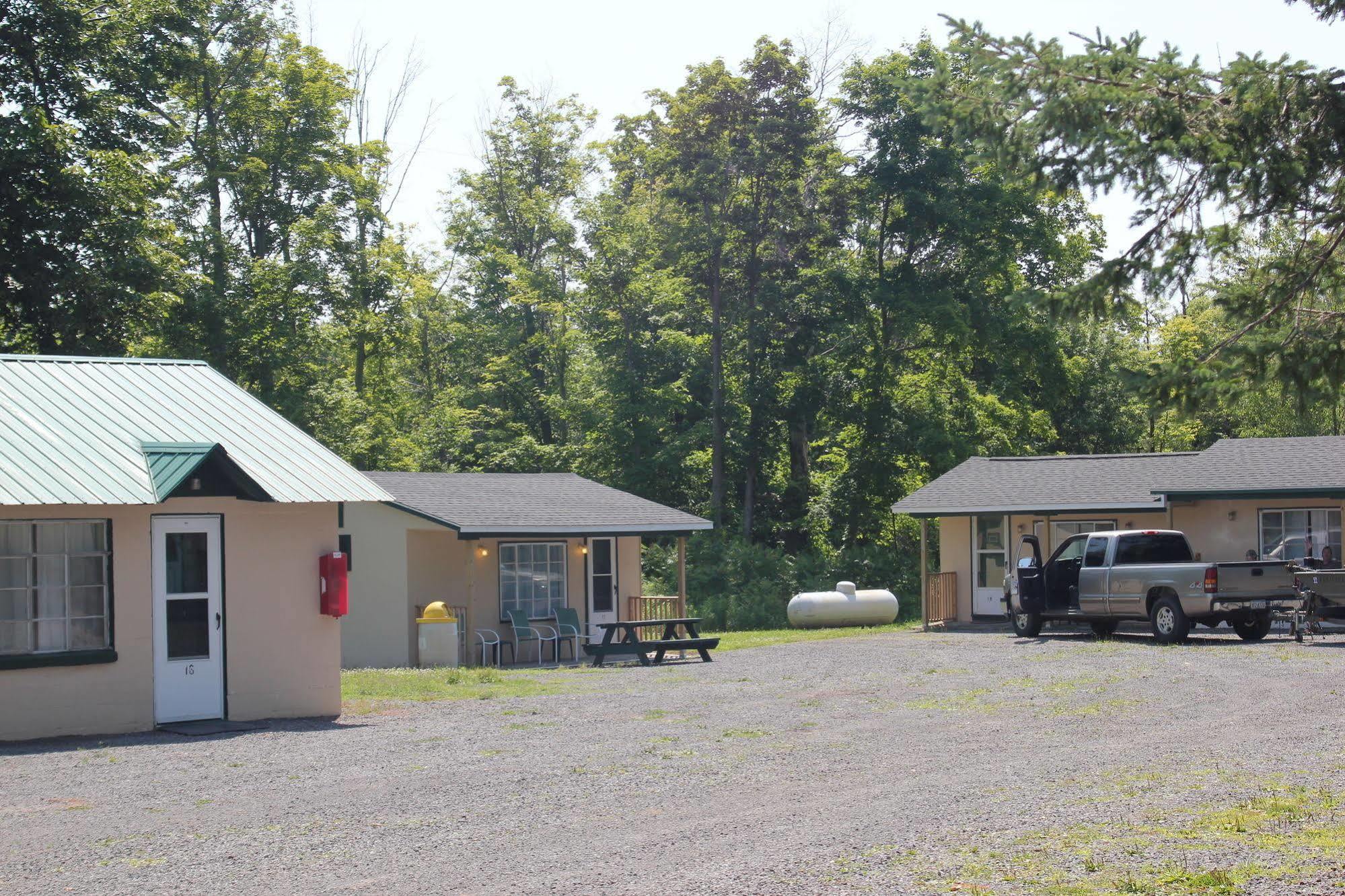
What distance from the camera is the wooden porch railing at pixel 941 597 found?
98.3ft

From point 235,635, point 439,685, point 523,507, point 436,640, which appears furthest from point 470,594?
point 235,635

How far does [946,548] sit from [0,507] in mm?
22009

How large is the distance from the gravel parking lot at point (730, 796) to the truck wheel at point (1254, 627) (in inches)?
217

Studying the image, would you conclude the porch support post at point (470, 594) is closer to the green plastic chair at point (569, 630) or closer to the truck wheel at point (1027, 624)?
the green plastic chair at point (569, 630)

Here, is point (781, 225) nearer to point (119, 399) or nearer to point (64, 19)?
point (64, 19)

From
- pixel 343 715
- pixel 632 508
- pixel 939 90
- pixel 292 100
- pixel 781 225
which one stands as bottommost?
pixel 343 715

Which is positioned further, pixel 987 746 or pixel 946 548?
pixel 946 548

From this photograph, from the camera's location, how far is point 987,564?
99.1ft


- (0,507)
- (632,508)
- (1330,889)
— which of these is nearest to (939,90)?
(1330,889)

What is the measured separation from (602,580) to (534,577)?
1.63m

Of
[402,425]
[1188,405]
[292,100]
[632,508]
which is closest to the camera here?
[1188,405]

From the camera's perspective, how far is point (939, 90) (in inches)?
310

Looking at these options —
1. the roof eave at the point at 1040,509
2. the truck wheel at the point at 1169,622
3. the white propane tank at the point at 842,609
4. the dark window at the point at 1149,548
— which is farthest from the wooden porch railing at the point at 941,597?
the truck wheel at the point at 1169,622

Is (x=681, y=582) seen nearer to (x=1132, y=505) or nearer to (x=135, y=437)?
(x=1132, y=505)
